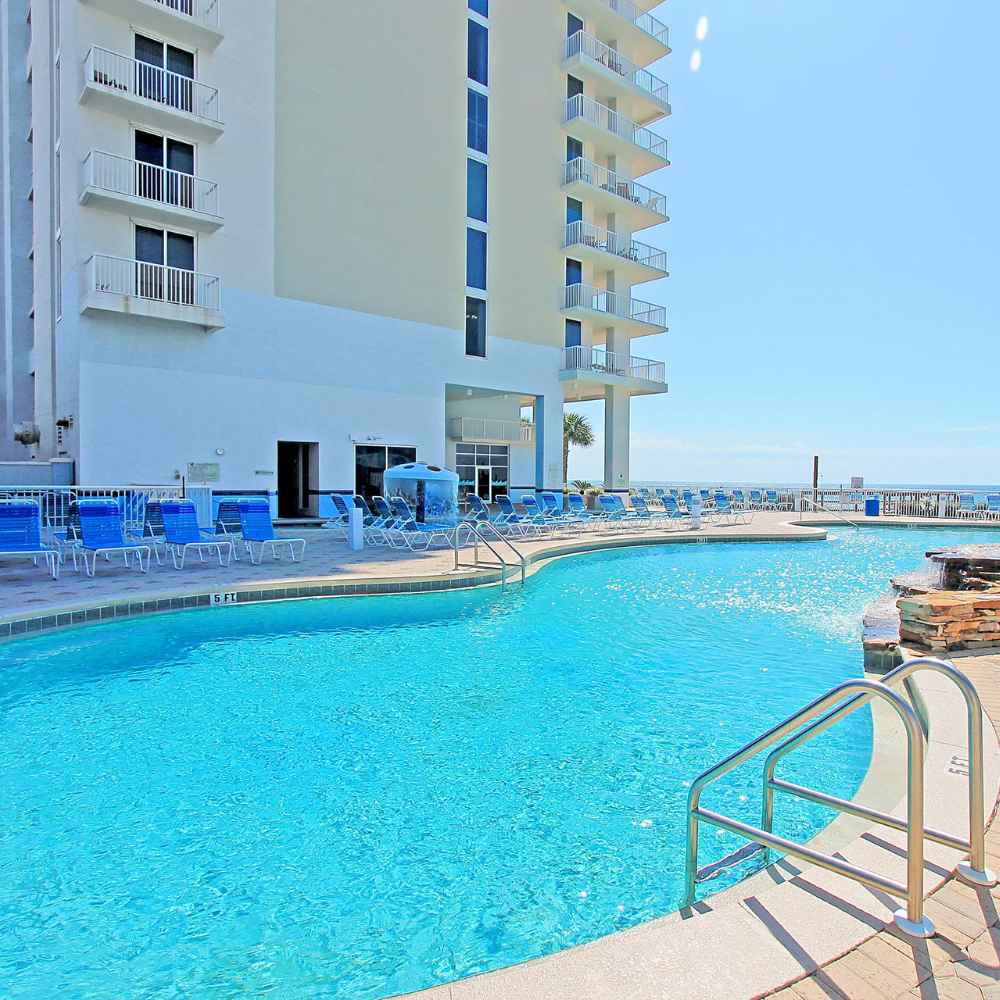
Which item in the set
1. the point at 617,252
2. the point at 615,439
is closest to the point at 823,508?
the point at 615,439

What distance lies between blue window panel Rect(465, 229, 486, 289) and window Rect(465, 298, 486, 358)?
0.57 metres

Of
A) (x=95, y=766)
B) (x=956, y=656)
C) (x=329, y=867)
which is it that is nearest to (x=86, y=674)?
(x=95, y=766)

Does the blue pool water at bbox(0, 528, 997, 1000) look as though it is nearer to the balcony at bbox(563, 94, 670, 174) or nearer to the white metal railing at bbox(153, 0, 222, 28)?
the white metal railing at bbox(153, 0, 222, 28)

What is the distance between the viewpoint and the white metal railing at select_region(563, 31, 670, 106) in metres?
22.7

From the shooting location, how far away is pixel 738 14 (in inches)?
608

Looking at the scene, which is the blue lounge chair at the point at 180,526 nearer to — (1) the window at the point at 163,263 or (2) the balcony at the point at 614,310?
(1) the window at the point at 163,263

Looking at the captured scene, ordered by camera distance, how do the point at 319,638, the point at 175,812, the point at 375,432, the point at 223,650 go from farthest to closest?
the point at 375,432, the point at 319,638, the point at 223,650, the point at 175,812

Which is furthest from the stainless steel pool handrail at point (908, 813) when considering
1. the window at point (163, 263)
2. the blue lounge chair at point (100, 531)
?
the window at point (163, 263)

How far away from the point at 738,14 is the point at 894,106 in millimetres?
4107

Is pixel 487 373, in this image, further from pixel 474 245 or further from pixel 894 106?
pixel 894 106

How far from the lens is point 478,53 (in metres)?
20.5

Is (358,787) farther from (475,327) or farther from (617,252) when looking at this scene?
(617,252)

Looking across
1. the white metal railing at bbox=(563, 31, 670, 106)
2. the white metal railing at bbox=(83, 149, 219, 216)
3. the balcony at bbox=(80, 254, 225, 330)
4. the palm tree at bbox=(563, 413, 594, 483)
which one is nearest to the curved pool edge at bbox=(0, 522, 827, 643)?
the balcony at bbox=(80, 254, 225, 330)

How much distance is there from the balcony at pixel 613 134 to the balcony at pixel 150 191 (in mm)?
12680
